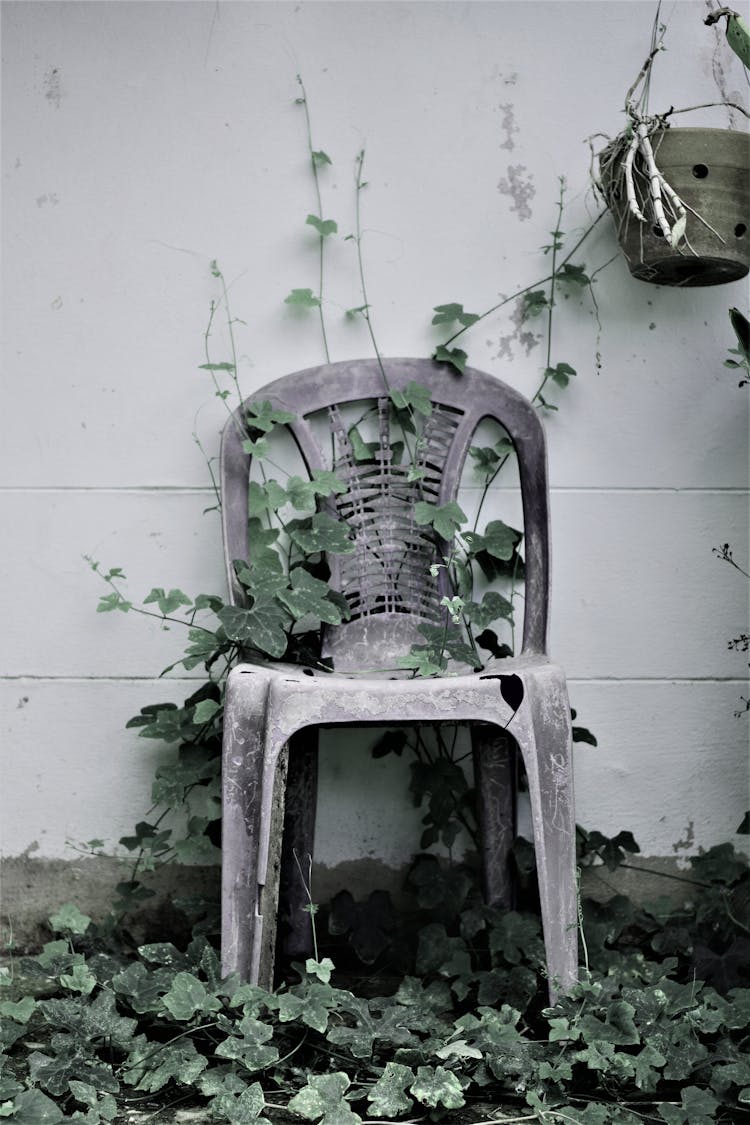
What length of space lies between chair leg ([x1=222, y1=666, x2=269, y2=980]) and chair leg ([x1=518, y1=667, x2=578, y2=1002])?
44 cm

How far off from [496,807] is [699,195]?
1.25m

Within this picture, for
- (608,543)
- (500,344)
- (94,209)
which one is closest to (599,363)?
(500,344)

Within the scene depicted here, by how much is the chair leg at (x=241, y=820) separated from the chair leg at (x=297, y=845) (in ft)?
1.13

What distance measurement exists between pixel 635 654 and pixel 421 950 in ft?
2.60

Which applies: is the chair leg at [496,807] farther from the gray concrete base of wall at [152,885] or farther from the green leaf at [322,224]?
the green leaf at [322,224]

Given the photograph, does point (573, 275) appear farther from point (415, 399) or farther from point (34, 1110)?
point (34, 1110)

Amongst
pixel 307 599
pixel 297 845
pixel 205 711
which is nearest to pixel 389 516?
pixel 307 599

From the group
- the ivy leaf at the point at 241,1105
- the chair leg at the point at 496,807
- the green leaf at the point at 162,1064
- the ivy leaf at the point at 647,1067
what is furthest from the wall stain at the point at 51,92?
the ivy leaf at the point at 647,1067

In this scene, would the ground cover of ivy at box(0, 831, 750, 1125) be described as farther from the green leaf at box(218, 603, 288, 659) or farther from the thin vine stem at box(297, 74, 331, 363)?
the thin vine stem at box(297, 74, 331, 363)

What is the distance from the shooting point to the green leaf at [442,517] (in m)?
2.32

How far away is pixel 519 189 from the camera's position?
2.53 meters

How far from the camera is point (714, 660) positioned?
8.41 feet

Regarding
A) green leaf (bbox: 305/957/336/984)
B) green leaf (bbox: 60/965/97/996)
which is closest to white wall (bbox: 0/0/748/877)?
green leaf (bbox: 60/965/97/996)

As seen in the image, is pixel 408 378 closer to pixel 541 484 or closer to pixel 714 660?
pixel 541 484
